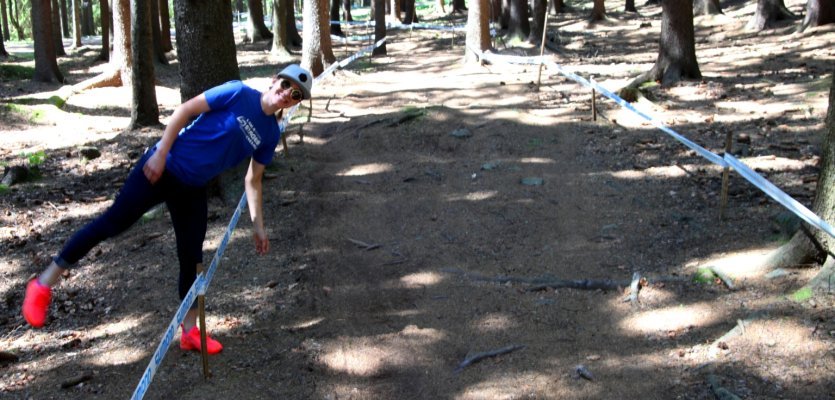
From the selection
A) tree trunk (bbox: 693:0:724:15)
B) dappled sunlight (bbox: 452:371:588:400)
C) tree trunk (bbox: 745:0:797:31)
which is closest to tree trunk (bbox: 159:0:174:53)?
tree trunk (bbox: 693:0:724:15)

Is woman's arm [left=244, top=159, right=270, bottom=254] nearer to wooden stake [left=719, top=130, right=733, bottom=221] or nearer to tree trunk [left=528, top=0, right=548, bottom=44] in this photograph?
wooden stake [left=719, top=130, right=733, bottom=221]

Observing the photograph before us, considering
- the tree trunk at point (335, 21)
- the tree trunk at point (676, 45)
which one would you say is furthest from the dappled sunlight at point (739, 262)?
the tree trunk at point (335, 21)

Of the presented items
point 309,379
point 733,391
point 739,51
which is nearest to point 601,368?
point 733,391

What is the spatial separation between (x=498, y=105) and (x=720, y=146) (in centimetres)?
429

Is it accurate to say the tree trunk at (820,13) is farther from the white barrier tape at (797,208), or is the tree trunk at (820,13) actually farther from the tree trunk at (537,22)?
the white barrier tape at (797,208)

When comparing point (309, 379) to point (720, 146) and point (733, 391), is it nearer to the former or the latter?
point (733, 391)

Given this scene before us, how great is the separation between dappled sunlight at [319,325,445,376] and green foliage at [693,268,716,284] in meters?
2.03

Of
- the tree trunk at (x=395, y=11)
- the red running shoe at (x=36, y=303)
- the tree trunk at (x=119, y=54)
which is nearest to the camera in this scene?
the red running shoe at (x=36, y=303)

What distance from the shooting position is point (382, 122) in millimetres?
11617

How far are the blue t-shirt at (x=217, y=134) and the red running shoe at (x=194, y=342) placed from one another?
3.80ft

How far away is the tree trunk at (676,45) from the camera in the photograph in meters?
13.7

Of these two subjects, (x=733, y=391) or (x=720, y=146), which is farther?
(x=720, y=146)

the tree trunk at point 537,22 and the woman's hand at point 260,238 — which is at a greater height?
the tree trunk at point 537,22

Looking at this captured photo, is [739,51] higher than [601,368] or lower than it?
higher
